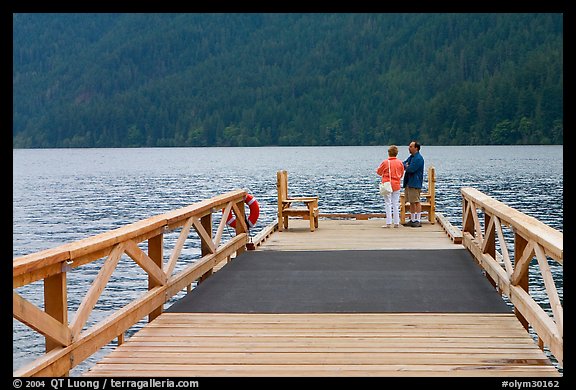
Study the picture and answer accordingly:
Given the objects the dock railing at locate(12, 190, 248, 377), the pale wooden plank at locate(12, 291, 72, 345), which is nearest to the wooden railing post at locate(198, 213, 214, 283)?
the dock railing at locate(12, 190, 248, 377)

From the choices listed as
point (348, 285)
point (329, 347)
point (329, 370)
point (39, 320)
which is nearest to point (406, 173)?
point (348, 285)

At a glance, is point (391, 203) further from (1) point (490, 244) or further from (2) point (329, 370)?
(2) point (329, 370)

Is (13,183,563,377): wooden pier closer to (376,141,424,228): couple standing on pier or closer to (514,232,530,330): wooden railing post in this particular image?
(514,232,530,330): wooden railing post

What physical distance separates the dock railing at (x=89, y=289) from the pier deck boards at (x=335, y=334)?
0.63ft

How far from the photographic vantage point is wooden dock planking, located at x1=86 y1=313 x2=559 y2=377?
6090 mm

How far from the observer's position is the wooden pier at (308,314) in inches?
237

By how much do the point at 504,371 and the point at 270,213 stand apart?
34.8 metres

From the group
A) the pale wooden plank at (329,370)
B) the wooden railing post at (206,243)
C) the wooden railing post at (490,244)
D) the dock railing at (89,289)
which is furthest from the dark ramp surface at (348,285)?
the pale wooden plank at (329,370)

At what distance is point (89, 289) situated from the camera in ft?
20.6

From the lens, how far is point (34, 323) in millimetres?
5262

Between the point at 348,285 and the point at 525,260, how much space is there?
2.81m

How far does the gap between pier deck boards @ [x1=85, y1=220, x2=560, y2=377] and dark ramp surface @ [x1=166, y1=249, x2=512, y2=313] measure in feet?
0.07
